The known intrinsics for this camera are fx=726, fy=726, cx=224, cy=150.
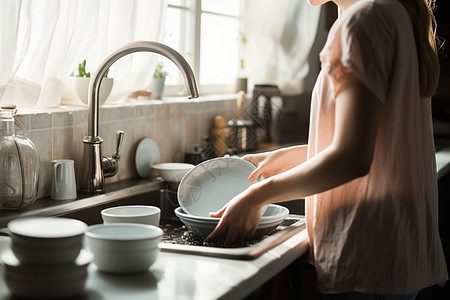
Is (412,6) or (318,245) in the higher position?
(412,6)

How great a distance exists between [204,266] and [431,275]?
488 mm

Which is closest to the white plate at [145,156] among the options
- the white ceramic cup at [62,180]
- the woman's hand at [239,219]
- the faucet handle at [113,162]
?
the faucet handle at [113,162]

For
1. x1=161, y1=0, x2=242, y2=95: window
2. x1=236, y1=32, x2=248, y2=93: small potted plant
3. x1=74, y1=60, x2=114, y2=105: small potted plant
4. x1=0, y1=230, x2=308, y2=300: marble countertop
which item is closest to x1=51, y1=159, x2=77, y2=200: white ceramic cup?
x1=74, y1=60, x2=114, y2=105: small potted plant

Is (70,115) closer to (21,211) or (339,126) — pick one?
(21,211)

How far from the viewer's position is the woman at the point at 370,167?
1.27 meters

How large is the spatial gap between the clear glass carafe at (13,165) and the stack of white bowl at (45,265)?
58 centimetres

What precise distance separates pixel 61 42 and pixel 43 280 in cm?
99

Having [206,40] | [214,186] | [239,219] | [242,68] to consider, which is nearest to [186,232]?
[214,186]

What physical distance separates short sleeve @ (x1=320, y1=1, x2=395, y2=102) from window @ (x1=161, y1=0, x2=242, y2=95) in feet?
4.30

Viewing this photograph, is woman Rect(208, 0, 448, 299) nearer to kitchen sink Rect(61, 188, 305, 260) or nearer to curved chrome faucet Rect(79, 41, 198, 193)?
kitchen sink Rect(61, 188, 305, 260)

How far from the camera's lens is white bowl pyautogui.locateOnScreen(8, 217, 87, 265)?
1.08 meters

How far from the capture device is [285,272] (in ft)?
4.99

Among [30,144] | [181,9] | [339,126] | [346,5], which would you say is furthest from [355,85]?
[181,9]

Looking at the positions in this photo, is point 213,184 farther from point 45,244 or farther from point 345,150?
point 45,244
